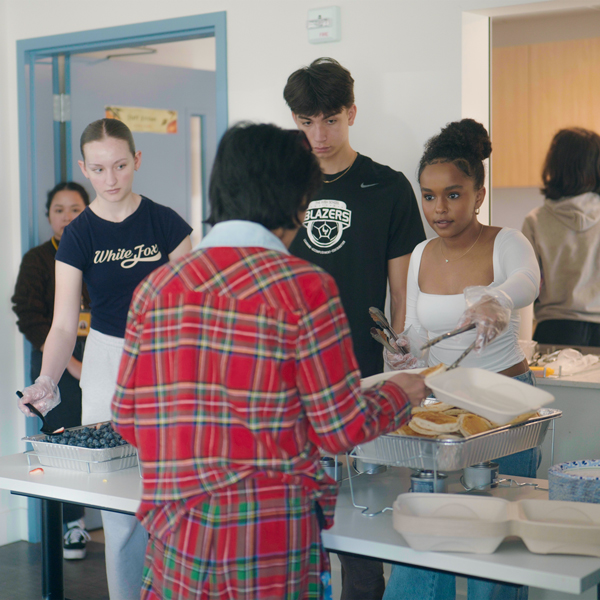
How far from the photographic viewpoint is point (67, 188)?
352 cm

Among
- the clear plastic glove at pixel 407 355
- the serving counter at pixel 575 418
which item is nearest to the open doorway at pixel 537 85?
the serving counter at pixel 575 418

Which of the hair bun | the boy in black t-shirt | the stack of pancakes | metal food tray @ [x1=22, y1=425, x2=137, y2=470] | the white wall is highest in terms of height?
the white wall

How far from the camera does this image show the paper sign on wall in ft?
13.2

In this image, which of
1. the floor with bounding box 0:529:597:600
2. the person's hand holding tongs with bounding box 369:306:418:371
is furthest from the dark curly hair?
the floor with bounding box 0:529:597:600

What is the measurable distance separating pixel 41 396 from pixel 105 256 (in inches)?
18.2

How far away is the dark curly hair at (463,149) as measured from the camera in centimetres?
207

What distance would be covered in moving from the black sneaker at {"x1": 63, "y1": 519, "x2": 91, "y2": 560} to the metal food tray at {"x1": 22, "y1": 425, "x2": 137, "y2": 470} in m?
1.62

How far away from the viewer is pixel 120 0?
3215mm

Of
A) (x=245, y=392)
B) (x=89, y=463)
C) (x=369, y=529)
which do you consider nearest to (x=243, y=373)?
(x=245, y=392)

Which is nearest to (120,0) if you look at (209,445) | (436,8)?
(436,8)

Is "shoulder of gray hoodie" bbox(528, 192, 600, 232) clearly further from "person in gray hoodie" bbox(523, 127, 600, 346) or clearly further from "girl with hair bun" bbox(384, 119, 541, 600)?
"girl with hair bun" bbox(384, 119, 541, 600)

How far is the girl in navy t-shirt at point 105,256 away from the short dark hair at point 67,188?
Answer: 1.31 metres

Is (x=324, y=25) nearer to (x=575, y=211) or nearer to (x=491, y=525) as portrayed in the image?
(x=575, y=211)

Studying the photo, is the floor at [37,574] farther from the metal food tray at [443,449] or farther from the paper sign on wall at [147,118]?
the paper sign on wall at [147,118]
